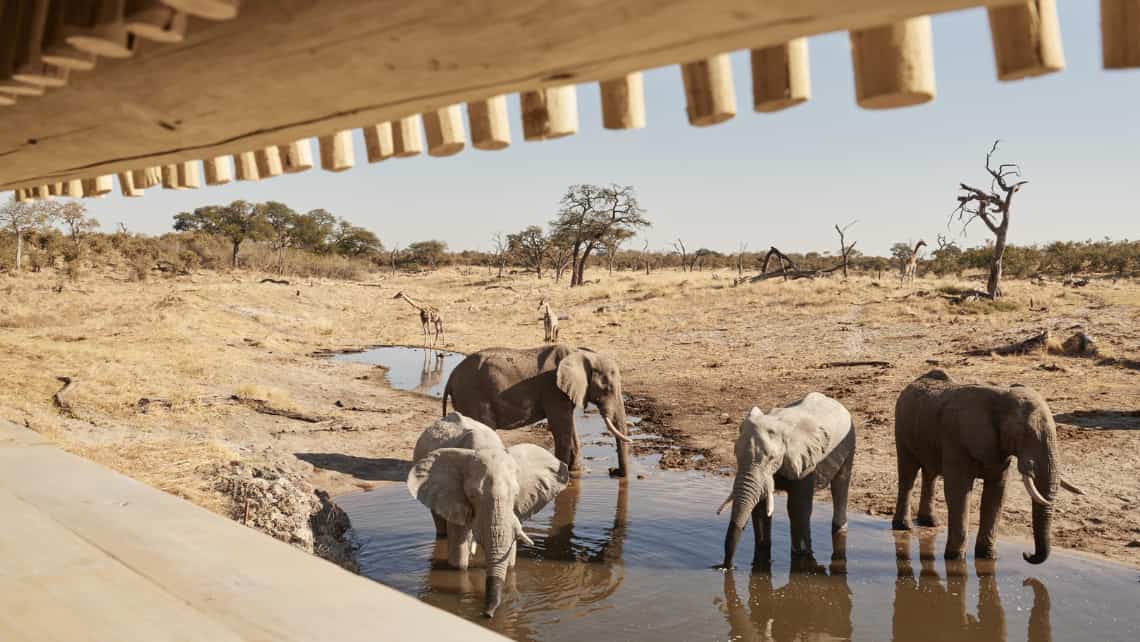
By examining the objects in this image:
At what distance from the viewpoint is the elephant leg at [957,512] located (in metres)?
7.94

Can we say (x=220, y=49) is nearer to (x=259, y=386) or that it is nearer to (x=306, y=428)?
(x=306, y=428)

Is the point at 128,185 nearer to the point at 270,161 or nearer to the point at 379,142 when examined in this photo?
the point at 270,161

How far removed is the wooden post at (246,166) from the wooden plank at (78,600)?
1.23 metres

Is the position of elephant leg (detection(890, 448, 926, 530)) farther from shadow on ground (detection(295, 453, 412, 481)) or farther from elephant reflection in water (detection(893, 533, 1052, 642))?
shadow on ground (detection(295, 453, 412, 481))

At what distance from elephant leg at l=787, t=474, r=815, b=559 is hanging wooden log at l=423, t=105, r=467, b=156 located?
269 inches

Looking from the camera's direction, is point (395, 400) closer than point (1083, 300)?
Yes

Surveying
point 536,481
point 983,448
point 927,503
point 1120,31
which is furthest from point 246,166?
point 927,503

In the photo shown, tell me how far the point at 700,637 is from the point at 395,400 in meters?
11.1

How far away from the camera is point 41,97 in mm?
2174

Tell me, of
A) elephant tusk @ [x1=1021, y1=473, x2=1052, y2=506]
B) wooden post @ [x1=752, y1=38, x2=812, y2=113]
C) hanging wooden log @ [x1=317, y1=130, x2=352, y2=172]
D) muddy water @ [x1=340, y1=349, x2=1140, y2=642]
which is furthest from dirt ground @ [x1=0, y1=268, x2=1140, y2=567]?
wooden post @ [x1=752, y1=38, x2=812, y2=113]

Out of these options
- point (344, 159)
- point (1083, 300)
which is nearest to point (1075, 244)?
point (1083, 300)

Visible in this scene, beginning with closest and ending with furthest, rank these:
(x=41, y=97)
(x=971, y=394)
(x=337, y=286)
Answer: (x=41, y=97) → (x=971, y=394) → (x=337, y=286)

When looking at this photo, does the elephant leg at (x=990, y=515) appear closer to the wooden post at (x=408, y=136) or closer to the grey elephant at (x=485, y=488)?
the grey elephant at (x=485, y=488)

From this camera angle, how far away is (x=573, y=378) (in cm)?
1184
